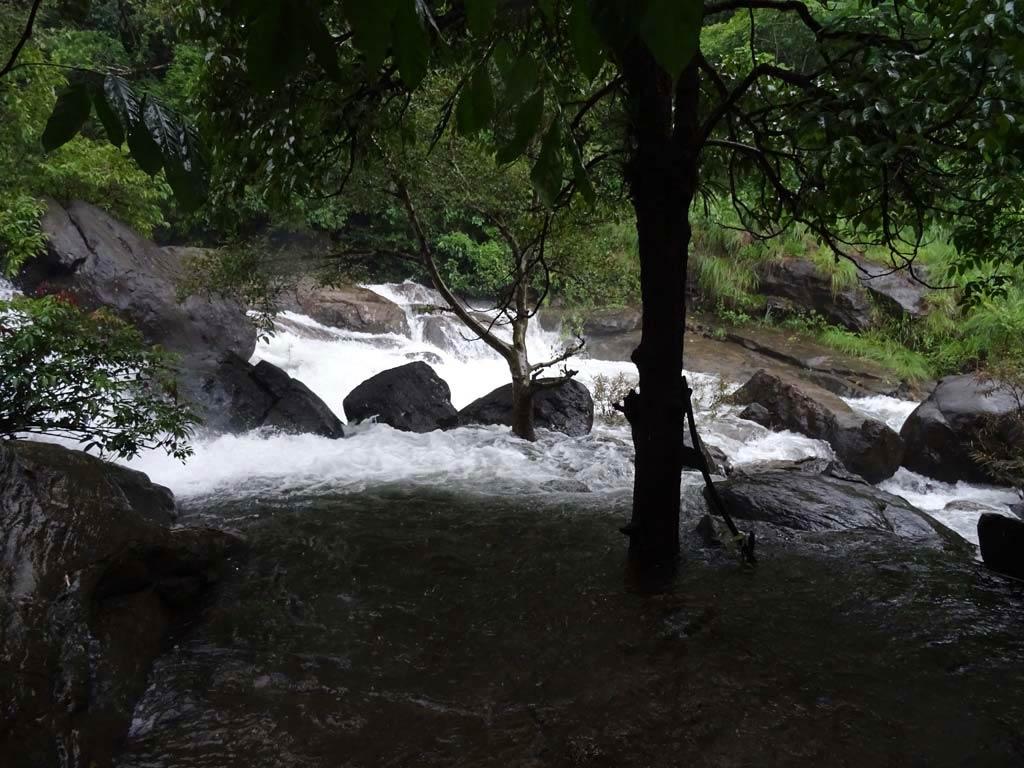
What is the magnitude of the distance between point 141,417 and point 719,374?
1090cm

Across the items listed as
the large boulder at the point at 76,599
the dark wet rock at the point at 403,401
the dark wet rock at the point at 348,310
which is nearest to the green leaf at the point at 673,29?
the large boulder at the point at 76,599

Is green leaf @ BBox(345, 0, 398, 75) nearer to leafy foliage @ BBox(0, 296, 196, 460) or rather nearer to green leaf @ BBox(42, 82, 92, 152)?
green leaf @ BBox(42, 82, 92, 152)

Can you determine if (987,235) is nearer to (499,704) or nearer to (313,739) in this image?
(499,704)

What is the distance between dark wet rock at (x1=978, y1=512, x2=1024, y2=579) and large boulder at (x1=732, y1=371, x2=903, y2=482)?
6.27 meters

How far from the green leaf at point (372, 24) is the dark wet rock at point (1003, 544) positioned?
14.4ft

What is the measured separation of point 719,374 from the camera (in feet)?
44.1

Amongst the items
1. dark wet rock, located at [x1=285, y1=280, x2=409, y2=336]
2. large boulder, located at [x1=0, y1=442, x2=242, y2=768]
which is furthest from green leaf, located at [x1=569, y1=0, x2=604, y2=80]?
dark wet rock, located at [x1=285, y1=280, x2=409, y2=336]

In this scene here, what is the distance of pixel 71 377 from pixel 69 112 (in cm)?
446

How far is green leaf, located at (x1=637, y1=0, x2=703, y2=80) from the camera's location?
734mm

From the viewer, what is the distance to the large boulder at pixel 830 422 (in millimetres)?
9875

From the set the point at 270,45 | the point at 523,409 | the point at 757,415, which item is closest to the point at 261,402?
the point at 523,409

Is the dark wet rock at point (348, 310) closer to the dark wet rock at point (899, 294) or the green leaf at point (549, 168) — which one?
the dark wet rock at point (899, 294)

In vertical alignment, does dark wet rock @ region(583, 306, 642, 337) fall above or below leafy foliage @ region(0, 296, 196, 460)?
above

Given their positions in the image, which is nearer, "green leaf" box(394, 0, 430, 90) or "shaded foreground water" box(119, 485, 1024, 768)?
"green leaf" box(394, 0, 430, 90)
